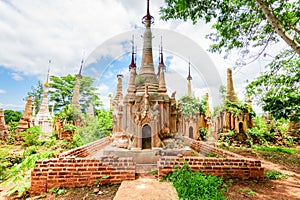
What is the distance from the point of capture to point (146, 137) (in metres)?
6.69

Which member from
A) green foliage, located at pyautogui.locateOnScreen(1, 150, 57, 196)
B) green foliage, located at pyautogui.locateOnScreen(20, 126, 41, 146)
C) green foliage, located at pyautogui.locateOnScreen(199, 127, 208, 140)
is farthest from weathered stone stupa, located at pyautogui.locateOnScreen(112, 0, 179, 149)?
green foliage, located at pyautogui.locateOnScreen(199, 127, 208, 140)

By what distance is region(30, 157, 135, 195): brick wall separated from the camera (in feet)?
12.4

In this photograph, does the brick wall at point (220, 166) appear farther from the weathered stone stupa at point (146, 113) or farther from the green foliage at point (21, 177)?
the green foliage at point (21, 177)

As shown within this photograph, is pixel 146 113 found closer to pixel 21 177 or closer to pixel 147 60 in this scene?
pixel 147 60

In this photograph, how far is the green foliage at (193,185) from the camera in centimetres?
305

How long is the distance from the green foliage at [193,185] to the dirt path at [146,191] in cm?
19

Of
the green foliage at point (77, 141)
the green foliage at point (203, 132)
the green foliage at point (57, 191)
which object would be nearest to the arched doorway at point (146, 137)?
the green foliage at point (57, 191)

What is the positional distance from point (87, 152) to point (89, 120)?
5698 mm

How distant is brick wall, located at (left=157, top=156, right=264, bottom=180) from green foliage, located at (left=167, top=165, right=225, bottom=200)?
0.17 metres

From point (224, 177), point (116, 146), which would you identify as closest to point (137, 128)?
point (116, 146)

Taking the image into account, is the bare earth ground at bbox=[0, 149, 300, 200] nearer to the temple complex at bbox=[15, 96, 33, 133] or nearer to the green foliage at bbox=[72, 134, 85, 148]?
the green foliage at bbox=[72, 134, 85, 148]

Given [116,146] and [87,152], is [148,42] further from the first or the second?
[87,152]

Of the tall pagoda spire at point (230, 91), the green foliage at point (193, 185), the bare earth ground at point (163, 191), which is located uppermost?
the tall pagoda spire at point (230, 91)

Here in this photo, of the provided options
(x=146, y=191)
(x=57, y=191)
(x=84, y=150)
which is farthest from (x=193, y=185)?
(x=84, y=150)
